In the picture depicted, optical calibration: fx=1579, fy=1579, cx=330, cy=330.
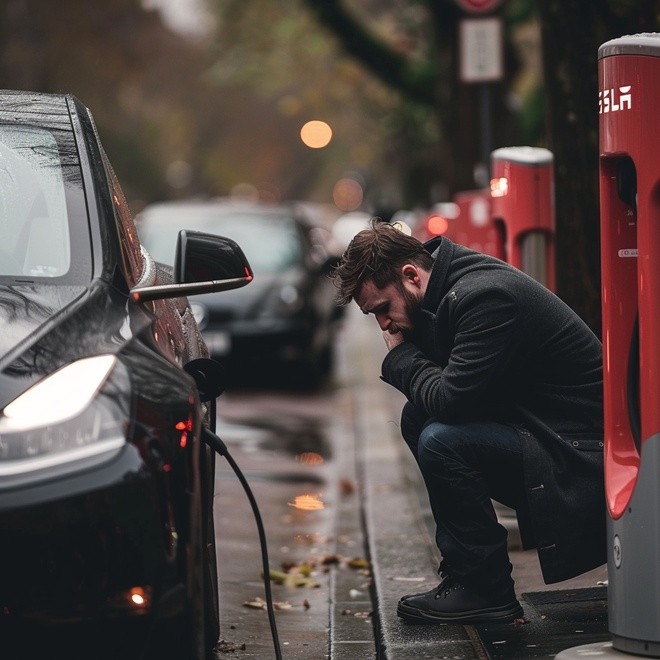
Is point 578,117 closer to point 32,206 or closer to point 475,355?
point 475,355

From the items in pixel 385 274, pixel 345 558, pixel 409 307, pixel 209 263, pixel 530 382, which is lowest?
pixel 345 558

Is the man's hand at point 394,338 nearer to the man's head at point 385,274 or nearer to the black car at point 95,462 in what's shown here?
the man's head at point 385,274

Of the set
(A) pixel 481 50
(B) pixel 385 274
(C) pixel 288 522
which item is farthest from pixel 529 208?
(A) pixel 481 50

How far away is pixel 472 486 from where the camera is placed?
16.1 feet

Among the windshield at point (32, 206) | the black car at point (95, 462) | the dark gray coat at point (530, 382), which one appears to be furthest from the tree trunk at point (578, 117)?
the black car at point (95, 462)

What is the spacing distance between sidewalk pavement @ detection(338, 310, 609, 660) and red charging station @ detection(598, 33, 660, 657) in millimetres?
569

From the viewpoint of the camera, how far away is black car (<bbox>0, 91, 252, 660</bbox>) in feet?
10.5

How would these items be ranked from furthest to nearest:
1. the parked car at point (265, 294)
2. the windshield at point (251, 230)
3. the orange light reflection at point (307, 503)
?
the windshield at point (251, 230)
the parked car at point (265, 294)
the orange light reflection at point (307, 503)

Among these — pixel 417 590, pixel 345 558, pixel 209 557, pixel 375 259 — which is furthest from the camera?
pixel 345 558

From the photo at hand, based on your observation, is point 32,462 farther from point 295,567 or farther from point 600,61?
point 295,567

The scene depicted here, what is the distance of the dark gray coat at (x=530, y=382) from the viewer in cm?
474

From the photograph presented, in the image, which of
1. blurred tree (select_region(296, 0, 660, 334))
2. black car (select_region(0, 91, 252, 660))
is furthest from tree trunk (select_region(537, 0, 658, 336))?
black car (select_region(0, 91, 252, 660))

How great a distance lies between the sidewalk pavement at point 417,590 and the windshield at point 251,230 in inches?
227

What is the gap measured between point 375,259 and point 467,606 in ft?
3.75
